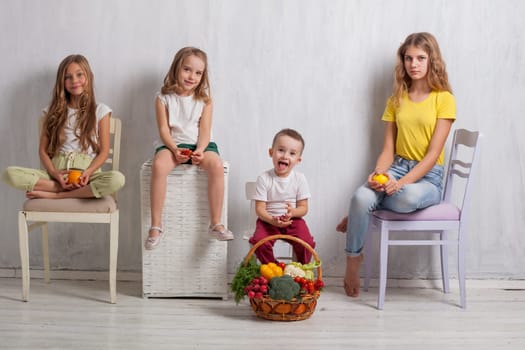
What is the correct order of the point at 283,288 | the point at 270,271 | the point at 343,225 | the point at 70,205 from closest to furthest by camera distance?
the point at 283,288
the point at 270,271
the point at 70,205
the point at 343,225

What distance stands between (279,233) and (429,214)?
68 centimetres

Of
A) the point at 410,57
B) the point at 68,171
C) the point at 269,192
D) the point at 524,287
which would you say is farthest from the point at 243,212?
the point at 524,287

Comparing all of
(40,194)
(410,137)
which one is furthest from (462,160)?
(40,194)

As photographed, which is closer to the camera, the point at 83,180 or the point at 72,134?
the point at 83,180

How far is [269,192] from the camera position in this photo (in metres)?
3.25

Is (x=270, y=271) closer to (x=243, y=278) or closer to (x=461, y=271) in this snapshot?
(x=243, y=278)

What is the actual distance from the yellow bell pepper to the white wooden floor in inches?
7.6

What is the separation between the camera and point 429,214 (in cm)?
315

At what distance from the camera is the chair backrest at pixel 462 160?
3.19 meters

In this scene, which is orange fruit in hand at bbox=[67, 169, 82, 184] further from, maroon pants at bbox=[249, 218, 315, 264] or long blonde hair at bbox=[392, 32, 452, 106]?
long blonde hair at bbox=[392, 32, 452, 106]

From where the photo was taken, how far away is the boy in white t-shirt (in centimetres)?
318

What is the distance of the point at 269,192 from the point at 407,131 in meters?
0.73

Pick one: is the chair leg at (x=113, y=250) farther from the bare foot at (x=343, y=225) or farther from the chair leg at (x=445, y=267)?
the chair leg at (x=445, y=267)

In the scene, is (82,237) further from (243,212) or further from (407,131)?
(407,131)
